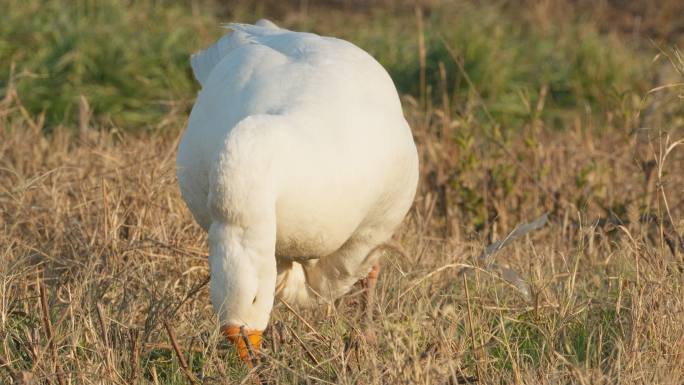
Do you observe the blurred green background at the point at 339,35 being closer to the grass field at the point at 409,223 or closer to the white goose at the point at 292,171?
the grass field at the point at 409,223

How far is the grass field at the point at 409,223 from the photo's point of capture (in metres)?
3.99

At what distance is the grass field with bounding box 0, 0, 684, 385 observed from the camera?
399 centimetres

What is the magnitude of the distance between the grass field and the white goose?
0.59ft

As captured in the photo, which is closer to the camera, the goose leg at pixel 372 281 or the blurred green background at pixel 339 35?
the goose leg at pixel 372 281

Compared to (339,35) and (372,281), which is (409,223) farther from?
(339,35)

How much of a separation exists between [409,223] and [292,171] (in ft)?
A: 6.48

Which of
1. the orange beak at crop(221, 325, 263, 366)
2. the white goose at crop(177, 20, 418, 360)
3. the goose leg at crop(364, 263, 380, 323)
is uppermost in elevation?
the white goose at crop(177, 20, 418, 360)

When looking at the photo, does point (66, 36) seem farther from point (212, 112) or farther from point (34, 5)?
point (212, 112)

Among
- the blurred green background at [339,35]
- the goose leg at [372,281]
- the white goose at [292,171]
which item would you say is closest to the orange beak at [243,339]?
the white goose at [292,171]

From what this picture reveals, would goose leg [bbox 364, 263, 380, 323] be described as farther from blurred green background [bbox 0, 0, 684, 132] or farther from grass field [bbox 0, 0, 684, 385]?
blurred green background [bbox 0, 0, 684, 132]

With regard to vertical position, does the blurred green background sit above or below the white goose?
below

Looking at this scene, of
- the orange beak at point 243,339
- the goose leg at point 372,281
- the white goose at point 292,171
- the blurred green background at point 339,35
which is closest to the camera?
the white goose at point 292,171

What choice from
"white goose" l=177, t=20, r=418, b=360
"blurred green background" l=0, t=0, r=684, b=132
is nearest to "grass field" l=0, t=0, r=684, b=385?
"blurred green background" l=0, t=0, r=684, b=132

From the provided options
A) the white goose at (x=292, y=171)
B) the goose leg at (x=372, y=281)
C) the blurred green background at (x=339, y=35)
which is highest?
the white goose at (x=292, y=171)
